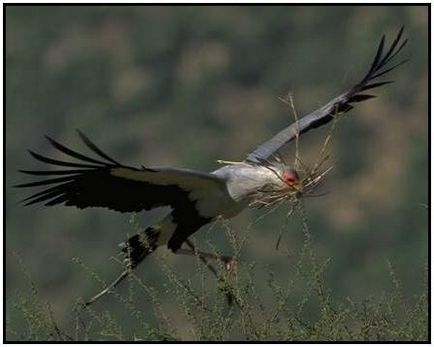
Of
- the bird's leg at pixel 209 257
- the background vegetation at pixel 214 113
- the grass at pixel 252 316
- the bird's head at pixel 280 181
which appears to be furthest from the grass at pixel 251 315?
the background vegetation at pixel 214 113

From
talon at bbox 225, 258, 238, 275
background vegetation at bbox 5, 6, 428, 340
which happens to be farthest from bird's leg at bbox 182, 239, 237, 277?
background vegetation at bbox 5, 6, 428, 340

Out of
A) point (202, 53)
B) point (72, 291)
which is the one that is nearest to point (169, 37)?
point (202, 53)

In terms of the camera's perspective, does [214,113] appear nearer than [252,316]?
No

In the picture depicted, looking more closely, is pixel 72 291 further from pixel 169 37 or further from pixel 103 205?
pixel 103 205

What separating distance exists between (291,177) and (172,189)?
91 cm

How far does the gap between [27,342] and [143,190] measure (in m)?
1.87

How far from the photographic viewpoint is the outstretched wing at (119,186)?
8.27 metres

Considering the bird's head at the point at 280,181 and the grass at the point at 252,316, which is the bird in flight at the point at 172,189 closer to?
the bird's head at the point at 280,181

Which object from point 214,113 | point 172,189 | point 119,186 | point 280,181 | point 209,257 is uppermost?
point 119,186

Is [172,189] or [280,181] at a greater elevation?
[172,189]

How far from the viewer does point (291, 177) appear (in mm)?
8609

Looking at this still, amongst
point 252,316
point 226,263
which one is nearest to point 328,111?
point 226,263

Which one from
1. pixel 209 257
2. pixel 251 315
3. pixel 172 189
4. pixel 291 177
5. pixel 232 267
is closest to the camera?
pixel 251 315

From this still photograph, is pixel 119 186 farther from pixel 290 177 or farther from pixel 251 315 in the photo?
pixel 251 315
